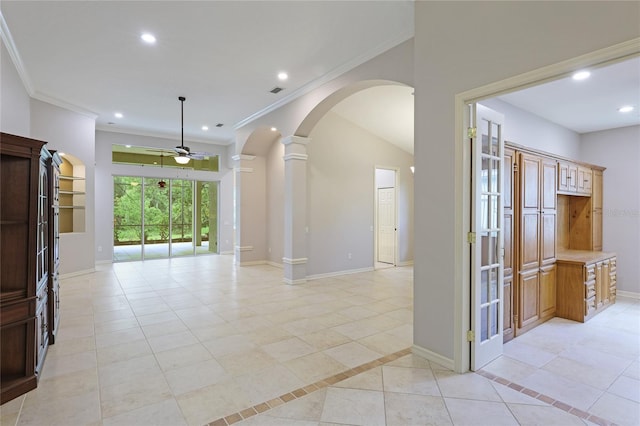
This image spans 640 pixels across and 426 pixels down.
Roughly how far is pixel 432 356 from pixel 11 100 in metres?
6.43

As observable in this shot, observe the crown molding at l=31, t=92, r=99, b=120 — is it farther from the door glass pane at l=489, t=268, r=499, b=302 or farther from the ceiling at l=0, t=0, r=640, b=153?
the door glass pane at l=489, t=268, r=499, b=302

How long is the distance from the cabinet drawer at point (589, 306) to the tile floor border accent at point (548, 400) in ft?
7.84

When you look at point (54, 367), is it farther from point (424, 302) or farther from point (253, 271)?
point (253, 271)

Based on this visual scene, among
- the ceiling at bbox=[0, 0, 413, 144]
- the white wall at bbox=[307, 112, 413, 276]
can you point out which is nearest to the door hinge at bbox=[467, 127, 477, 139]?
the ceiling at bbox=[0, 0, 413, 144]

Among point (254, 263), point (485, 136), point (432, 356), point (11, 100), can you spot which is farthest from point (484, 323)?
point (11, 100)

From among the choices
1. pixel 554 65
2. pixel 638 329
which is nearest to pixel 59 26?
pixel 554 65

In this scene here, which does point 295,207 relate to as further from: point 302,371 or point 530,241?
point 530,241

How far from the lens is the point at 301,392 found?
2555mm

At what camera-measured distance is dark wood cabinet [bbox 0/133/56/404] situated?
2.47m

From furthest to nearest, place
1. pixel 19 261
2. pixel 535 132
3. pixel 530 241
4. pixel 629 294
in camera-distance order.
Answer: pixel 629 294, pixel 535 132, pixel 530 241, pixel 19 261

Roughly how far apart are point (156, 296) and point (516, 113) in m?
6.06

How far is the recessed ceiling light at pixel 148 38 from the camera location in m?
3.96

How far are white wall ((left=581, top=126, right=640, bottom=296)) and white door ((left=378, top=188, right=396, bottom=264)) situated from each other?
160 inches

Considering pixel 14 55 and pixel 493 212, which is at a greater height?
pixel 14 55
